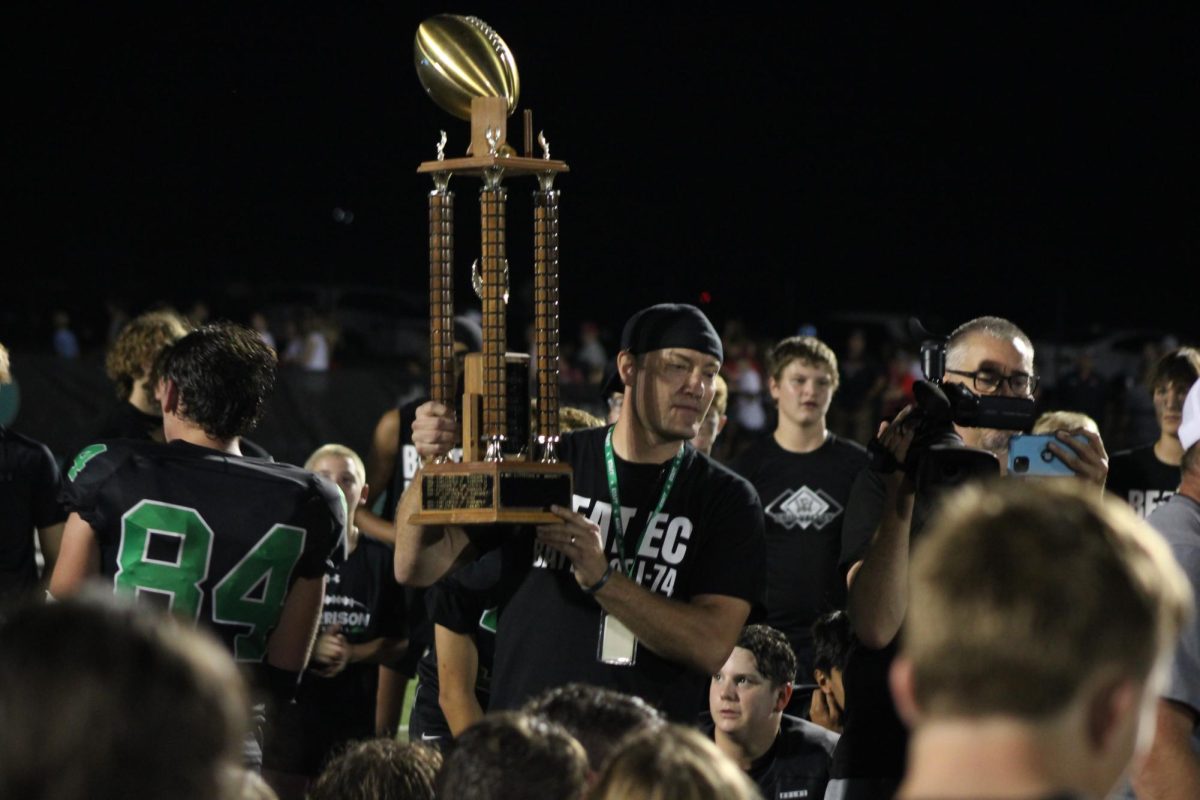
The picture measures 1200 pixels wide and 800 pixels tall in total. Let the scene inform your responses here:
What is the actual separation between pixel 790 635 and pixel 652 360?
2940 millimetres

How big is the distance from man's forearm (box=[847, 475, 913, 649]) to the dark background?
2096 cm

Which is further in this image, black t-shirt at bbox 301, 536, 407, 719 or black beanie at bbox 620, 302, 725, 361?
black t-shirt at bbox 301, 536, 407, 719

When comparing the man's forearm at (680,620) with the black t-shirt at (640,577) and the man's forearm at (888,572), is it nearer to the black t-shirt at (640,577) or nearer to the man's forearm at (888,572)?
the black t-shirt at (640,577)

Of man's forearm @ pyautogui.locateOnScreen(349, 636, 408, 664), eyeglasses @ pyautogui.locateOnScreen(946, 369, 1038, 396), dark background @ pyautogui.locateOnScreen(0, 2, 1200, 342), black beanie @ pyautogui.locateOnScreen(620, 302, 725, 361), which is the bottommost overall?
man's forearm @ pyautogui.locateOnScreen(349, 636, 408, 664)

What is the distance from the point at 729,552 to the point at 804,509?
9.99ft

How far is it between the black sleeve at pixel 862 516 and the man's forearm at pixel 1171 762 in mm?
921

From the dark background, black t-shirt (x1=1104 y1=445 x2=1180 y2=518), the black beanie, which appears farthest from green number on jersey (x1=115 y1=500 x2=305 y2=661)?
the dark background

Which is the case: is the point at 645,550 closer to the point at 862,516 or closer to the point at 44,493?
the point at 862,516

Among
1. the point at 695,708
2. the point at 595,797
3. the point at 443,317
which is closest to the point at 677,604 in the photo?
the point at 695,708

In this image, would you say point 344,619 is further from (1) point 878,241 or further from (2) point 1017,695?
(1) point 878,241

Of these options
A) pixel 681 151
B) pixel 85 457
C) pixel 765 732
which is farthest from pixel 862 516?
pixel 681 151

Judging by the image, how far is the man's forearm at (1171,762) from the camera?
3605 mm

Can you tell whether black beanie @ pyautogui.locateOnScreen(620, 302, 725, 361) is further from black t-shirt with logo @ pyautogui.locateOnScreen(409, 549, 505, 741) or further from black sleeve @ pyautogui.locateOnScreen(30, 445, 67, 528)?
black sleeve @ pyautogui.locateOnScreen(30, 445, 67, 528)

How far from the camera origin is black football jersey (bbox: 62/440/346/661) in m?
4.07
